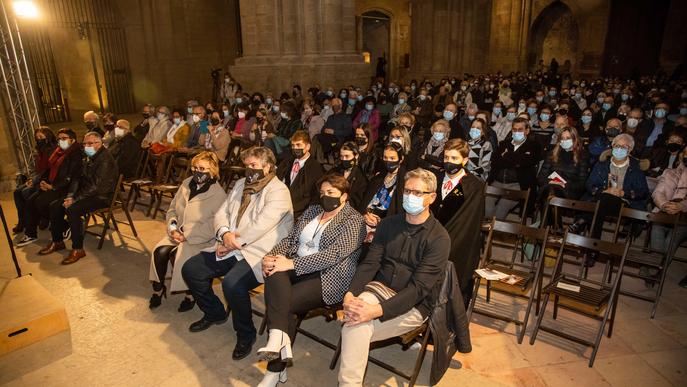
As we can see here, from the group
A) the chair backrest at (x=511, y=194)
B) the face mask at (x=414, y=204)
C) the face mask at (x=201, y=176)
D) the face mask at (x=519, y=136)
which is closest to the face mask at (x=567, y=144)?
the face mask at (x=519, y=136)

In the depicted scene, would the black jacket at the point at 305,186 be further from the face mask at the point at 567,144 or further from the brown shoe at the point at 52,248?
the brown shoe at the point at 52,248

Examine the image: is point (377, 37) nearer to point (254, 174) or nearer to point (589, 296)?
point (254, 174)

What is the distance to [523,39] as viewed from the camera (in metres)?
26.7

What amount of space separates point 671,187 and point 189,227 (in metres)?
5.48

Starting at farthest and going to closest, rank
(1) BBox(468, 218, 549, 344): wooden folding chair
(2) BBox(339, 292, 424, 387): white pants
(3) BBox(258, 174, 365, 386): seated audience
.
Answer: (1) BBox(468, 218, 549, 344): wooden folding chair
(3) BBox(258, 174, 365, 386): seated audience
(2) BBox(339, 292, 424, 387): white pants

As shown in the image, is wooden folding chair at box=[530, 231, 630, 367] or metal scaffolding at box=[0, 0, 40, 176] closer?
wooden folding chair at box=[530, 231, 630, 367]

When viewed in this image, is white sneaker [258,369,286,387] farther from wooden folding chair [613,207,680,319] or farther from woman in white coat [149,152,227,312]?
wooden folding chair [613,207,680,319]

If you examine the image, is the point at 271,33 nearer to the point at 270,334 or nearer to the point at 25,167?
the point at 25,167

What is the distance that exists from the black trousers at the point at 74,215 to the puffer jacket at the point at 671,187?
23.5 feet

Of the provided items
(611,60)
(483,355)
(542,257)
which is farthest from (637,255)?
(611,60)

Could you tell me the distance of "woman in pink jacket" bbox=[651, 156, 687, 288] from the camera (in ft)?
16.6

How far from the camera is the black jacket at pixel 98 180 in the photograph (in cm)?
628

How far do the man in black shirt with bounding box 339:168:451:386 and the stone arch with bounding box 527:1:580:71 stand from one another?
27.3m

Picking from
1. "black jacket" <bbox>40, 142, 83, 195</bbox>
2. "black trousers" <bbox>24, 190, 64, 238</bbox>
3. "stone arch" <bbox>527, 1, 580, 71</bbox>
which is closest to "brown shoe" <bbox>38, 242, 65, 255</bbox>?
"black trousers" <bbox>24, 190, 64, 238</bbox>
